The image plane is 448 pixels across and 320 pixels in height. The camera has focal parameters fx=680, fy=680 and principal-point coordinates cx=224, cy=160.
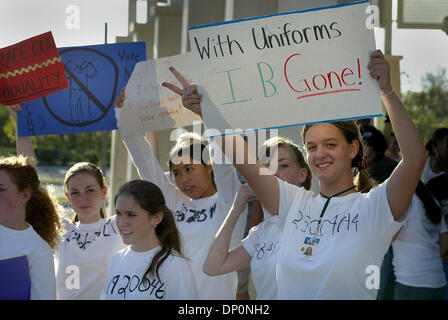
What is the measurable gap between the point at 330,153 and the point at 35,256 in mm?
1522

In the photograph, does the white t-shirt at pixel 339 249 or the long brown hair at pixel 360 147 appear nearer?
the white t-shirt at pixel 339 249

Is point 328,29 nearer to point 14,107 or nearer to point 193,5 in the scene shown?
point 14,107

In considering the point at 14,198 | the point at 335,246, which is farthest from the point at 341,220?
the point at 14,198

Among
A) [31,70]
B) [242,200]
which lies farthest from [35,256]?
[31,70]

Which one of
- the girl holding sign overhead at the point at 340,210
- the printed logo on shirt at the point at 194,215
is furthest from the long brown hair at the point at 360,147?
the printed logo on shirt at the point at 194,215

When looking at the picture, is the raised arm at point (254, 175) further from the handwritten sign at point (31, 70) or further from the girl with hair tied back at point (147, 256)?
the handwritten sign at point (31, 70)

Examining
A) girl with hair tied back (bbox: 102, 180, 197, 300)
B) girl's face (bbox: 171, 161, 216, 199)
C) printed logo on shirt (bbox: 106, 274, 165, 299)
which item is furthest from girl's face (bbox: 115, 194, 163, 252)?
girl's face (bbox: 171, 161, 216, 199)

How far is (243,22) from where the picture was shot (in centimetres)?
329

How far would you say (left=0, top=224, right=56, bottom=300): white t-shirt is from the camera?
10.8ft

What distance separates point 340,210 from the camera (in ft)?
9.47

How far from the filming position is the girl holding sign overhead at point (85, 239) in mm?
4254

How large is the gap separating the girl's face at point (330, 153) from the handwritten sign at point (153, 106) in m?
1.71

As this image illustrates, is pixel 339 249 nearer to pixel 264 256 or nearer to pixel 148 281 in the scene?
pixel 264 256
